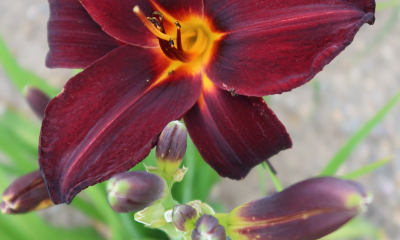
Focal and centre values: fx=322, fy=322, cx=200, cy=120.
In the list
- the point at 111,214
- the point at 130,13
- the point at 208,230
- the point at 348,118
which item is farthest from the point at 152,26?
the point at 348,118

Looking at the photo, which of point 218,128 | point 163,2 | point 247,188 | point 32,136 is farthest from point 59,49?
point 247,188

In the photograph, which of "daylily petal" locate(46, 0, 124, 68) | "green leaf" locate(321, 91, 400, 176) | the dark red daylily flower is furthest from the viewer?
"green leaf" locate(321, 91, 400, 176)

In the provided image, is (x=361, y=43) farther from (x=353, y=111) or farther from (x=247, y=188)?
(x=247, y=188)

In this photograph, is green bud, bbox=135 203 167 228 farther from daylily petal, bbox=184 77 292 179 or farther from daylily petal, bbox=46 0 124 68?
daylily petal, bbox=46 0 124 68

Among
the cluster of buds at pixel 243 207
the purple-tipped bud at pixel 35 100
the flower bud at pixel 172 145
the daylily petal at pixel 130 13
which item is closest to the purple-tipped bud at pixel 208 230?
the cluster of buds at pixel 243 207

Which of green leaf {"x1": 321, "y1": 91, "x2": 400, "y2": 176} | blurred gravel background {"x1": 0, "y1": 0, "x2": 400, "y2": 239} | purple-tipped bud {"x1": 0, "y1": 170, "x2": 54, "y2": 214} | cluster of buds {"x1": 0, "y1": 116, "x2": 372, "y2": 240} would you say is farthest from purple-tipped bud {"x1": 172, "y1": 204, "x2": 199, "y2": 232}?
blurred gravel background {"x1": 0, "y1": 0, "x2": 400, "y2": 239}

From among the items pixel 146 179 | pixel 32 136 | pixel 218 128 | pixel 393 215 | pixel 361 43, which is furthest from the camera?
pixel 361 43
